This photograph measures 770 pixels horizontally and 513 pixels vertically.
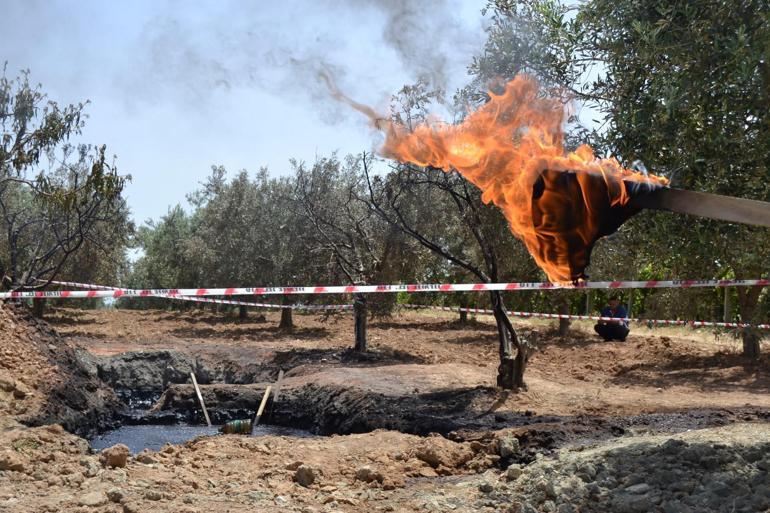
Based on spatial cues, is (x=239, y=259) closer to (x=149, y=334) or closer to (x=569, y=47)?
(x=149, y=334)

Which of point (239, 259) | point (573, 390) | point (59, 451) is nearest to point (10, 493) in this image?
point (59, 451)

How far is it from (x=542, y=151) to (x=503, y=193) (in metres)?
0.58

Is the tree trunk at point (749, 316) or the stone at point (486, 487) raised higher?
the tree trunk at point (749, 316)

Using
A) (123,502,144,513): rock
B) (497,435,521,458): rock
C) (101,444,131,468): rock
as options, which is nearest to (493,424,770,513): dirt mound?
(497,435,521,458): rock

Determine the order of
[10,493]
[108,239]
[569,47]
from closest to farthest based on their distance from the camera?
[10,493], [569,47], [108,239]

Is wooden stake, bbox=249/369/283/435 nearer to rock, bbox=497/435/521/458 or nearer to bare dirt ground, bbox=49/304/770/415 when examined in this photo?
bare dirt ground, bbox=49/304/770/415

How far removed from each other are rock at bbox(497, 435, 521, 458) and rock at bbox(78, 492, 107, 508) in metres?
4.44

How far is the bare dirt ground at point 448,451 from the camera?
6406mm

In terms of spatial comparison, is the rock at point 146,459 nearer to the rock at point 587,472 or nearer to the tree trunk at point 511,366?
the rock at point 587,472

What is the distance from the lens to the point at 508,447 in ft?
28.7

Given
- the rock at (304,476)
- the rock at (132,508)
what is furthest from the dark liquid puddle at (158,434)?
the rock at (132,508)

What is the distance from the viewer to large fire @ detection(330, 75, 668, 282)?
656 centimetres

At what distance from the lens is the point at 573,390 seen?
13.7m

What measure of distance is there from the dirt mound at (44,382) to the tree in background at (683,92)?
9484 mm
